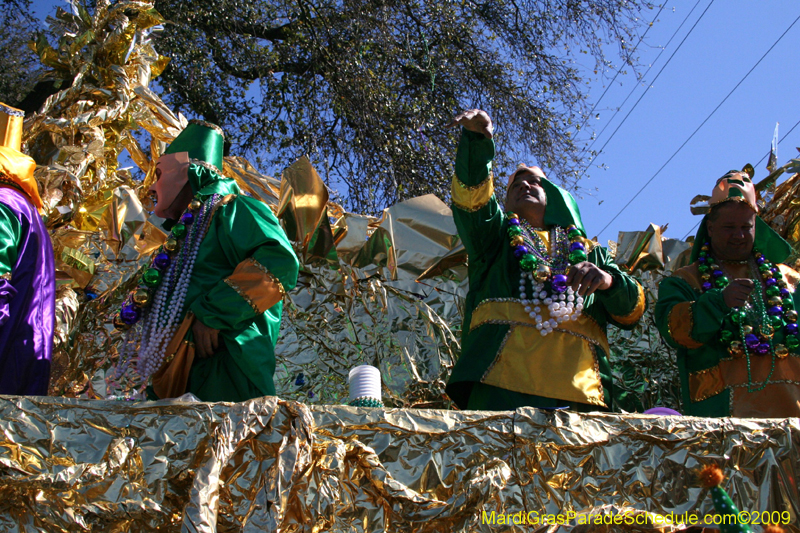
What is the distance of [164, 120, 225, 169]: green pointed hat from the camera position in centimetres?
278

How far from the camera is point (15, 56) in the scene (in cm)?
617

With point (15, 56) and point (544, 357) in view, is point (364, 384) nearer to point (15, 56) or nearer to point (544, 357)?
point (544, 357)

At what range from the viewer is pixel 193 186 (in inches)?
105

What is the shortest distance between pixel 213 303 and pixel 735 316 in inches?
71.6

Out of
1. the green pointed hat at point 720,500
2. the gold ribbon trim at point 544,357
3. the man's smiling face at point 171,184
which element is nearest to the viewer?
the green pointed hat at point 720,500

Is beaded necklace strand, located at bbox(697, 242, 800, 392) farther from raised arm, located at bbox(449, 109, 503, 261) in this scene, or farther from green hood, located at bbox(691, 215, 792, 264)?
raised arm, located at bbox(449, 109, 503, 261)

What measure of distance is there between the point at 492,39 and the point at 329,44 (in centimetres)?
127

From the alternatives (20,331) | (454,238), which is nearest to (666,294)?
(454,238)

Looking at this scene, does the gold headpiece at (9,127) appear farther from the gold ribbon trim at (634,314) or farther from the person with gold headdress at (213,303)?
the gold ribbon trim at (634,314)

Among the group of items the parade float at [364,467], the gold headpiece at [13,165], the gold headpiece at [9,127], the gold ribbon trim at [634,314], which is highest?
the gold headpiece at [9,127]

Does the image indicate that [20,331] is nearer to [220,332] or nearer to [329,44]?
[220,332]

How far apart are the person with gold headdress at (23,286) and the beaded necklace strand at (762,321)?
2.29 meters

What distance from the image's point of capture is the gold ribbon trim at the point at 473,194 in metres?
2.63

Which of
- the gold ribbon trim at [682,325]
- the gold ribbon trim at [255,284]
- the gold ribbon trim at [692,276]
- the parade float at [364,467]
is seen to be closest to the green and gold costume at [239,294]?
the gold ribbon trim at [255,284]
